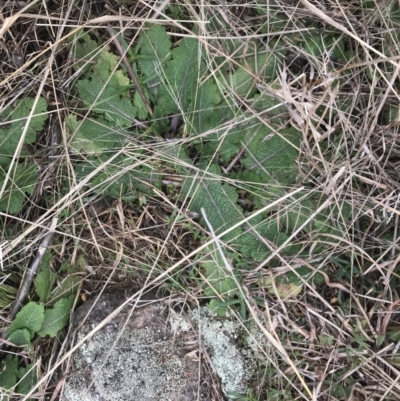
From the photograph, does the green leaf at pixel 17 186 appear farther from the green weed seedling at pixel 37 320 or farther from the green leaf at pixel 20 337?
the green leaf at pixel 20 337

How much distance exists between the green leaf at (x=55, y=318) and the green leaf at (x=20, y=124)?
18.8 inches

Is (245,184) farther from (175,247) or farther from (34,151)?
(34,151)

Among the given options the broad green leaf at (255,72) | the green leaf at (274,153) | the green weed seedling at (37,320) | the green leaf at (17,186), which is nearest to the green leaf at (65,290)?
the green weed seedling at (37,320)

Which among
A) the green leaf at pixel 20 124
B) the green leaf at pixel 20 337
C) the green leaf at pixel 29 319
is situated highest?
the green leaf at pixel 20 124

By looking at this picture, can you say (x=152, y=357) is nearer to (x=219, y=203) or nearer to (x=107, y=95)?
(x=219, y=203)

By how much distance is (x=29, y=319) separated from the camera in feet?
4.91

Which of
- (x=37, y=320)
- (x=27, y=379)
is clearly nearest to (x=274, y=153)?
(x=37, y=320)

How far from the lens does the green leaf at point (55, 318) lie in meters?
1.50

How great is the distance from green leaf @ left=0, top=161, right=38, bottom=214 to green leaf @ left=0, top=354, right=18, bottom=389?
454 mm

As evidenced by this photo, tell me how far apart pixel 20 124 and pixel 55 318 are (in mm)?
601

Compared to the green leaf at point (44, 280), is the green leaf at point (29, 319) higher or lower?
lower

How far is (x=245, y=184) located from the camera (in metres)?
1.47

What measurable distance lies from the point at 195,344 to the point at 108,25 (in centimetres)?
100

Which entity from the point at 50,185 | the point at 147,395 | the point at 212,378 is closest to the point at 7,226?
the point at 50,185
